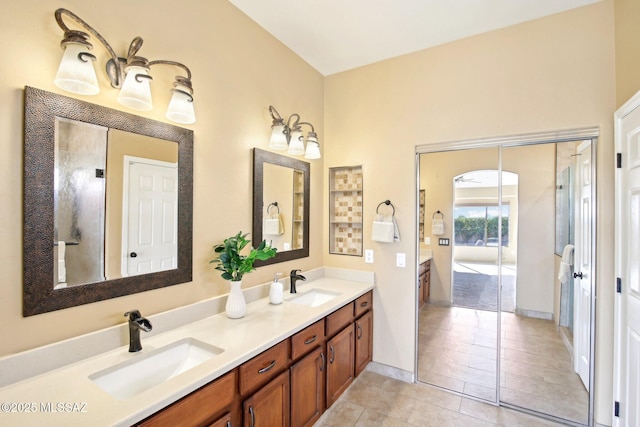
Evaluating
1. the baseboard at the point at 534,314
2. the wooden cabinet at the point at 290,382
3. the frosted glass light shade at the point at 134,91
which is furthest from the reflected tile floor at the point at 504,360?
the frosted glass light shade at the point at 134,91

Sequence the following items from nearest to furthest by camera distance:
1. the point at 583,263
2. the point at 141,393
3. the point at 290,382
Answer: the point at 141,393, the point at 290,382, the point at 583,263

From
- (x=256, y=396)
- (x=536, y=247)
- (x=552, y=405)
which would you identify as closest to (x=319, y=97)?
(x=536, y=247)

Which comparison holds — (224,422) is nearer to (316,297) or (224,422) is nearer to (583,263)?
(316,297)

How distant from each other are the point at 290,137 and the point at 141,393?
1996 millimetres

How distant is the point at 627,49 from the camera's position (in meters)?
1.83

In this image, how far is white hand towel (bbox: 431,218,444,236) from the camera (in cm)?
261

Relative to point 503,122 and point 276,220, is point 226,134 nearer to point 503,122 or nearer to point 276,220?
point 276,220

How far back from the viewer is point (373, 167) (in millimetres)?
2855

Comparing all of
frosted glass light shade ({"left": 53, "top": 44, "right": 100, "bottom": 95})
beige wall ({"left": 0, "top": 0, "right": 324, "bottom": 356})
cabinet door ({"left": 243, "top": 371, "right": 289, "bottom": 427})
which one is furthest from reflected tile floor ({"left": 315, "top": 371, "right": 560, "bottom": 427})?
frosted glass light shade ({"left": 53, "top": 44, "right": 100, "bottom": 95})

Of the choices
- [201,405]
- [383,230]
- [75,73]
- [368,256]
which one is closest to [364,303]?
[368,256]

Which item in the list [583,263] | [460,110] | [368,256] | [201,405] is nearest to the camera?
[201,405]

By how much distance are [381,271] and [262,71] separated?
80.6 inches

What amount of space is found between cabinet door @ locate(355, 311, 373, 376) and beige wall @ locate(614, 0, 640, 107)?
94.9 inches

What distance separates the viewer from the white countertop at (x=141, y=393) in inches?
37.6
